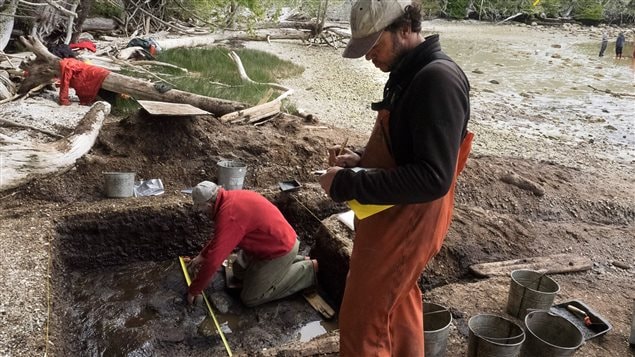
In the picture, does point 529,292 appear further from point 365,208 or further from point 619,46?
point 619,46

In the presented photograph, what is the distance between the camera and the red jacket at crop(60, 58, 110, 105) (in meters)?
8.41

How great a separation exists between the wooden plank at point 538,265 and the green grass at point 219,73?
582cm

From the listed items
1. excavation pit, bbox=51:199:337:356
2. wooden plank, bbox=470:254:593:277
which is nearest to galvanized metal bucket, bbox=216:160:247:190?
excavation pit, bbox=51:199:337:356

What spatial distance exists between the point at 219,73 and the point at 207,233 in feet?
25.1

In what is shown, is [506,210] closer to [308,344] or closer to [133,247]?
[308,344]

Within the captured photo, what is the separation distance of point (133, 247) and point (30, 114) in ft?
11.5

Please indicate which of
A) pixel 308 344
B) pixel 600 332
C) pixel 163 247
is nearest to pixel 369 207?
pixel 308 344

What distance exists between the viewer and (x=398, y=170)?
1.93 meters

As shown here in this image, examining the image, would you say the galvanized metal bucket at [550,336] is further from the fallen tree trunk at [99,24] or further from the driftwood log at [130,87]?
the fallen tree trunk at [99,24]

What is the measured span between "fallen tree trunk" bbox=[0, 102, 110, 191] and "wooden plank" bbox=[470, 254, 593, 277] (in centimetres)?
470

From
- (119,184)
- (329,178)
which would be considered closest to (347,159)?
(329,178)

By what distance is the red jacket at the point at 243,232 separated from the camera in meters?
4.09

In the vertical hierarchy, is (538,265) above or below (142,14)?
below

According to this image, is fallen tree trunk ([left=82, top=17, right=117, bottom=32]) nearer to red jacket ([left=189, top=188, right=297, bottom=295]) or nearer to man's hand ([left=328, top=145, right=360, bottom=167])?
red jacket ([left=189, top=188, right=297, bottom=295])
